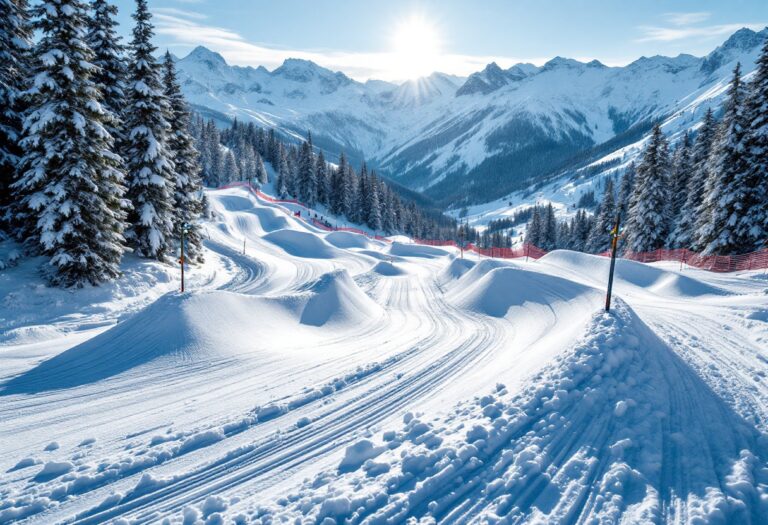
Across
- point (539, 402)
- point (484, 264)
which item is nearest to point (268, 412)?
point (539, 402)

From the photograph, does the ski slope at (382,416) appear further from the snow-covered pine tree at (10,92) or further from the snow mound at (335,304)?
the snow-covered pine tree at (10,92)

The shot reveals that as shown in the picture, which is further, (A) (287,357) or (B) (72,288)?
(B) (72,288)

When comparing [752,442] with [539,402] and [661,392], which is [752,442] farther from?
[539,402]

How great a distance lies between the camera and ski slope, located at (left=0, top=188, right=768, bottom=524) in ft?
17.2

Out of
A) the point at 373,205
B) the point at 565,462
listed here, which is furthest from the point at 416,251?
the point at 565,462

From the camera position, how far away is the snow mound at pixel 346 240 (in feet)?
149

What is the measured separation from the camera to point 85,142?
1694 cm

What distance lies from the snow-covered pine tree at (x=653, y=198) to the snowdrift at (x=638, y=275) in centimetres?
1200

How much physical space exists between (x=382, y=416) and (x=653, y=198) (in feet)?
131

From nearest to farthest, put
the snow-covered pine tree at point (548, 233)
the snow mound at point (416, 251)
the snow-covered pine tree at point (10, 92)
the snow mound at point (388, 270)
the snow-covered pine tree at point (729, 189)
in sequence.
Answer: the snow-covered pine tree at point (10, 92), the snow-covered pine tree at point (729, 189), the snow mound at point (388, 270), the snow mound at point (416, 251), the snow-covered pine tree at point (548, 233)

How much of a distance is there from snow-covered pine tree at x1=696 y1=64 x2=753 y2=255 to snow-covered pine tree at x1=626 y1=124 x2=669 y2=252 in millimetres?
8164

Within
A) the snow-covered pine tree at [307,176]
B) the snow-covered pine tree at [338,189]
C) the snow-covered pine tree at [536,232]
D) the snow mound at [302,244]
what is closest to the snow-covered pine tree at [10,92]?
the snow mound at [302,244]

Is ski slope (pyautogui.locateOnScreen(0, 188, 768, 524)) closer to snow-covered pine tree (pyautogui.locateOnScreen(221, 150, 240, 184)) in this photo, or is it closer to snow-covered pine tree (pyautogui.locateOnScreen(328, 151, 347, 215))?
snow-covered pine tree (pyautogui.locateOnScreen(328, 151, 347, 215))

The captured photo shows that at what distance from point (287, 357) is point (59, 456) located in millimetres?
5353
